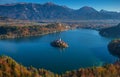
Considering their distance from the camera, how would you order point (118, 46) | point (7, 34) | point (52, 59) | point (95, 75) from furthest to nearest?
point (7, 34) → point (118, 46) → point (52, 59) → point (95, 75)

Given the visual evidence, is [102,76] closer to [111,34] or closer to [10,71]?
[10,71]

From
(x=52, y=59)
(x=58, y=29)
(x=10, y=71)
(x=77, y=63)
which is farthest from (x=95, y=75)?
(x=58, y=29)

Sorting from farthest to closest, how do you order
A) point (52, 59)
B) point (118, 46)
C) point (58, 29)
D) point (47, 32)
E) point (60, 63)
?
point (58, 29) → point (47, 32) → point (118, 46) → point (52, 59) → point (60, 63)

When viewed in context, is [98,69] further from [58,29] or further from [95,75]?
[58,29]

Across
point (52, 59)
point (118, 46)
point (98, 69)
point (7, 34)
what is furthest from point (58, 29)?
point (98, 69)

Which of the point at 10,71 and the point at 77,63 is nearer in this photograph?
the point at 10,71

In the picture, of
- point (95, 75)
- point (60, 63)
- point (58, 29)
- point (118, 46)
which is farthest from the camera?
point (58, 29)

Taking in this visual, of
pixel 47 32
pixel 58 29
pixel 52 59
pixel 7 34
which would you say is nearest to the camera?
pixel 52 59

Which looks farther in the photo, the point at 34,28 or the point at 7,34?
the point at 34,28
